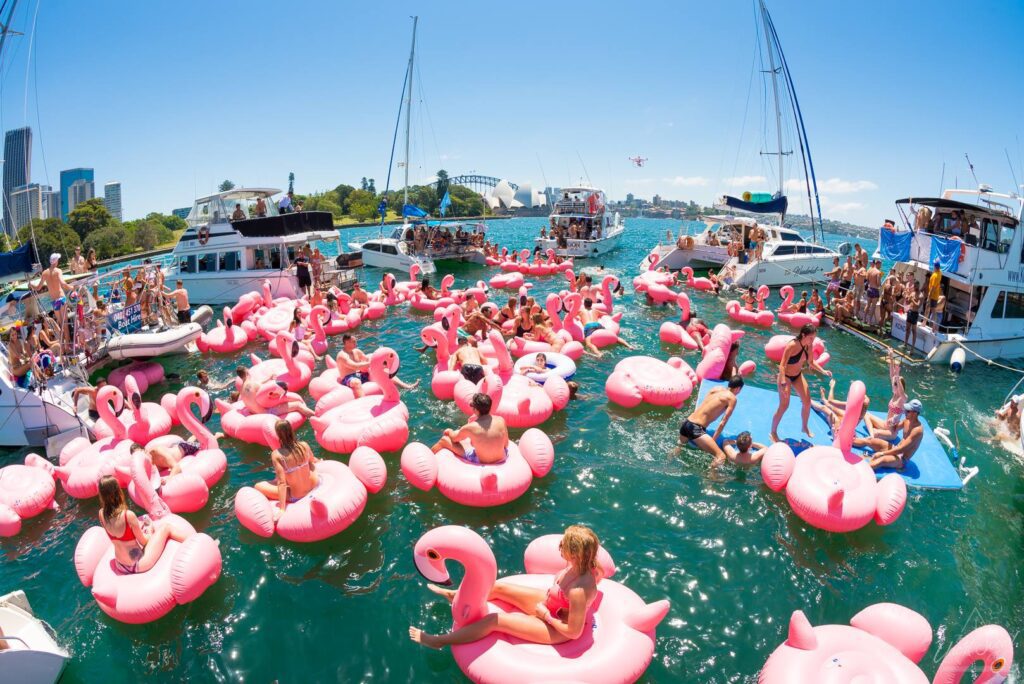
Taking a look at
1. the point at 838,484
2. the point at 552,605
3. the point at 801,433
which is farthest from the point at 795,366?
the point at 552,605

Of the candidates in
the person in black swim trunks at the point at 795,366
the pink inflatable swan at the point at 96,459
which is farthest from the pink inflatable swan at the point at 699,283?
the pink inflatable swan at the point at 96,459

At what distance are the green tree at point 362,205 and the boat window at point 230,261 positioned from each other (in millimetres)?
76963

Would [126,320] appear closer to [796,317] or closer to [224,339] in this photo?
[224,339]

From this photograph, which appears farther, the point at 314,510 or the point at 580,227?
the point at 580,227

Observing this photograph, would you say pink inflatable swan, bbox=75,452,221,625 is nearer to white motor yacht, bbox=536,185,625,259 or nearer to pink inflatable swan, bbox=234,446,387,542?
pink inflatable swan, bbox=234,446,387,542

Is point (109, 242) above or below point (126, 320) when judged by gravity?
above

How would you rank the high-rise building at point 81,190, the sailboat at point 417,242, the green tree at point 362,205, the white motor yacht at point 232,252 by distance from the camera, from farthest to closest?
the green tree at point 362,205, the high-rise building at point 81,190, the sailboat at point 417,242, the white motor yacht at point 232,252

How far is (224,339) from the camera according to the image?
682 inches

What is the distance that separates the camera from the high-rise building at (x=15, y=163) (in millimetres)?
11297

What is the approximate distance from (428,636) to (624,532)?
12.0 ft

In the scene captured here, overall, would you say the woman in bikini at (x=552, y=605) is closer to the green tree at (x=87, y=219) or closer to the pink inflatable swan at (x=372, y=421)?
the pink inflatable swan at (x=372, y=421)

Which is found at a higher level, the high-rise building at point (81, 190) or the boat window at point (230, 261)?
the high-rise building at point (81, 190)

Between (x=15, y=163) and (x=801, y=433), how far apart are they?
16.7 m

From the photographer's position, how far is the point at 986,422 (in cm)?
1220
